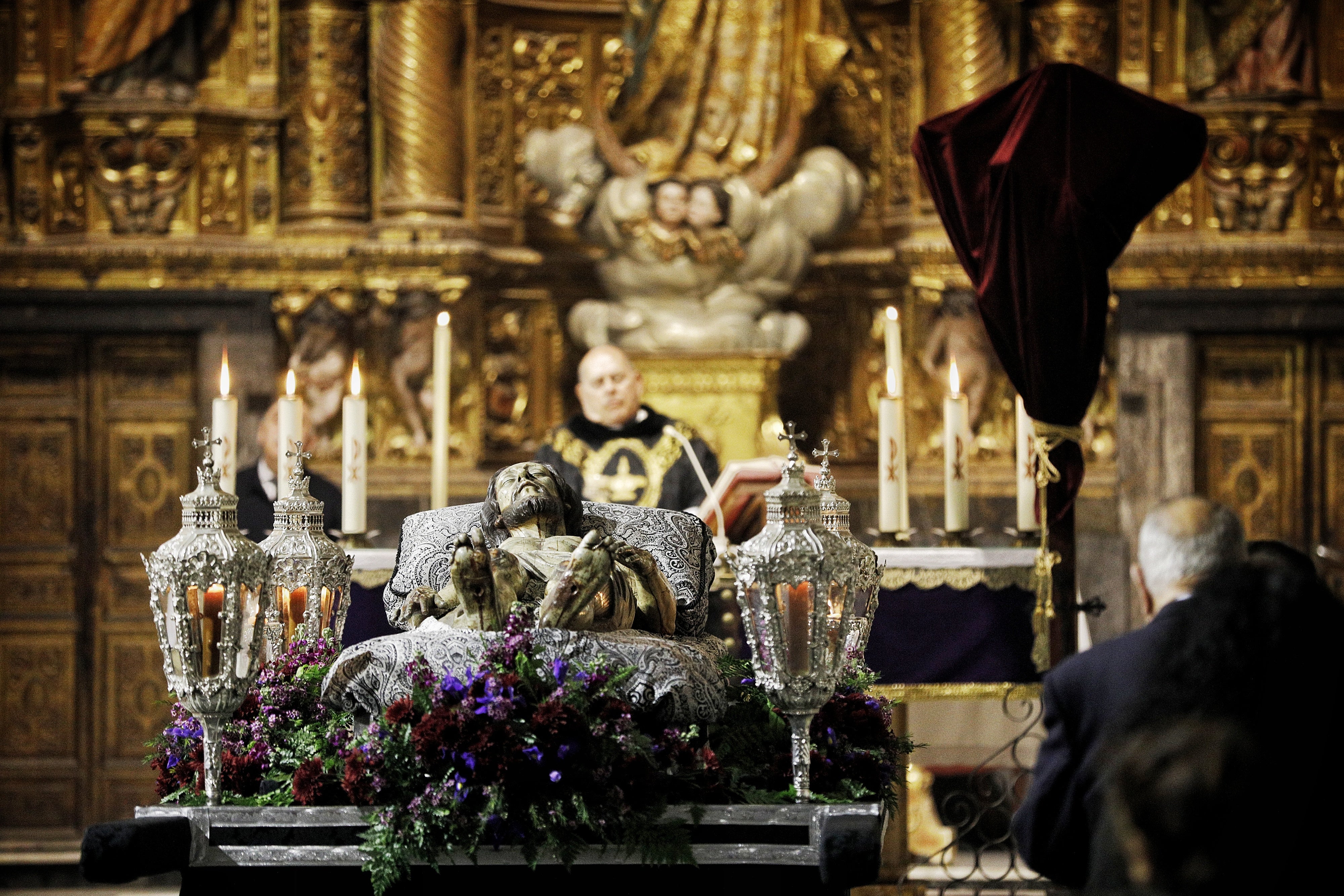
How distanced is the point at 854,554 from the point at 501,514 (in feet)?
3.18

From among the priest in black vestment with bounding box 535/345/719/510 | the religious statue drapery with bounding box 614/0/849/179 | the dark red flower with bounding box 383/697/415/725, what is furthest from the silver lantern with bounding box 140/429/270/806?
the religious statue drapery with bounding box 614/0/849/179

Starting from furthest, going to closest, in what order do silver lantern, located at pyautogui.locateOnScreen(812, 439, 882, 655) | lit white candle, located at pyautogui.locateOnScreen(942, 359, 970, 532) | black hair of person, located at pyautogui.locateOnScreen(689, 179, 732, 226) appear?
1. black hair of person, located at pyautogui.locateOnScreen(689, 179, 732, 226)
2. lit white candle, located at pyautogui.locateOnScreen(942, 359, 970, 532)
3. silver lantern, located at pyautogui.locateOnScreen(812, 439, 882, 655)

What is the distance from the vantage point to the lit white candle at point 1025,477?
18.7ft

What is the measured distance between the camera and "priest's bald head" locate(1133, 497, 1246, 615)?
10.5 ft

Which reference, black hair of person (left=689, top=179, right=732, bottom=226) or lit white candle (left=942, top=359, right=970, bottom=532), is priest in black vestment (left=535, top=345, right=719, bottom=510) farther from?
black hair of person (left=689, top=179, right=732, bottom=226)

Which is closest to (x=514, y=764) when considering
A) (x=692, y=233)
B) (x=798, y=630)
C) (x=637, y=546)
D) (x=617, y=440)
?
(x=798, y=630)

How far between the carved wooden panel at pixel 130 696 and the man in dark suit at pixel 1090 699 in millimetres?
5636

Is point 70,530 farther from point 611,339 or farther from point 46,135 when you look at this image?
point 611,339

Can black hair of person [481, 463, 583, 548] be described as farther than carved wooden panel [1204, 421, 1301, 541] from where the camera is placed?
No

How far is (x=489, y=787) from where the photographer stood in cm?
374

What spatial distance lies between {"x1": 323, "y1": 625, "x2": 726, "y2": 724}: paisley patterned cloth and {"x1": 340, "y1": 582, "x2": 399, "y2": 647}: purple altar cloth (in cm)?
153

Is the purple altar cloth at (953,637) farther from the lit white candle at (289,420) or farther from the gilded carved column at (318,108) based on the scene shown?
the gilded carved column at (318,108)

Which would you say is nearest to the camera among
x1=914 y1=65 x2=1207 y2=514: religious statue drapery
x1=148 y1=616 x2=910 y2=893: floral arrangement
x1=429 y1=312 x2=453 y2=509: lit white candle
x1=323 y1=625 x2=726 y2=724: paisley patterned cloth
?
x1=148 y1=616 x2=910 y2=893: floral arrangement

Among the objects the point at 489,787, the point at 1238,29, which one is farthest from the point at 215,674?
the point at 1238,29
